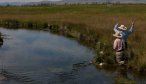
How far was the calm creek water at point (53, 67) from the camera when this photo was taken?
14.9 metres

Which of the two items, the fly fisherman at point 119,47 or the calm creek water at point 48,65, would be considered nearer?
A: the calm creek water at point 48,65

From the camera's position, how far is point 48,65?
18.2 metres

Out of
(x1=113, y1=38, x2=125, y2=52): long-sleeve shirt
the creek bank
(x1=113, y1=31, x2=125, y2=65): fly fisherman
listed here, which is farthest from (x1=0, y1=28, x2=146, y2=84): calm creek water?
(x1=113, y1=38, x2=125, y2=52): long-sleeve shirt

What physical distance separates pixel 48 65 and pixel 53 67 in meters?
0.61

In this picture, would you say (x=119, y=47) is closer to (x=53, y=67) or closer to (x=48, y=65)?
(x=53, y=67)

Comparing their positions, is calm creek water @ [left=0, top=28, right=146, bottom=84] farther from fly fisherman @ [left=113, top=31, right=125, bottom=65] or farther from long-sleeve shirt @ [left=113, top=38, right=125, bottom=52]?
long-sleeve shirt @ [left=113, top=38, right=125, bottom=52]

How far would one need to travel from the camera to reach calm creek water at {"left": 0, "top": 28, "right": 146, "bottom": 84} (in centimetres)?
1486

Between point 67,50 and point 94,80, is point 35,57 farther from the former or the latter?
point 94,80

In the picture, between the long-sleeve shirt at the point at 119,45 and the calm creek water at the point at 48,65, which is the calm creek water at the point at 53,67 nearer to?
the calm creek water at the point at 48,65

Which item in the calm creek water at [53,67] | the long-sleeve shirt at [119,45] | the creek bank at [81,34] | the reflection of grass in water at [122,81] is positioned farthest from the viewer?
the creek bank at [81,34]

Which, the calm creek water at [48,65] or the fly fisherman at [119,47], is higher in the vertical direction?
the fly fisherman at [119,47]

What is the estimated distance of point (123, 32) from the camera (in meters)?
17.0

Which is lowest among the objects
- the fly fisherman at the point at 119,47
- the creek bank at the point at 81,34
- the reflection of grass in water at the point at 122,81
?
the creek bank at the point at 81,34

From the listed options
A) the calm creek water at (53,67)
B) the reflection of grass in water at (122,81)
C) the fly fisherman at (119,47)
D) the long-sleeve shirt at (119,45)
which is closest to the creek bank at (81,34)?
the calm creek water at (53,67)
